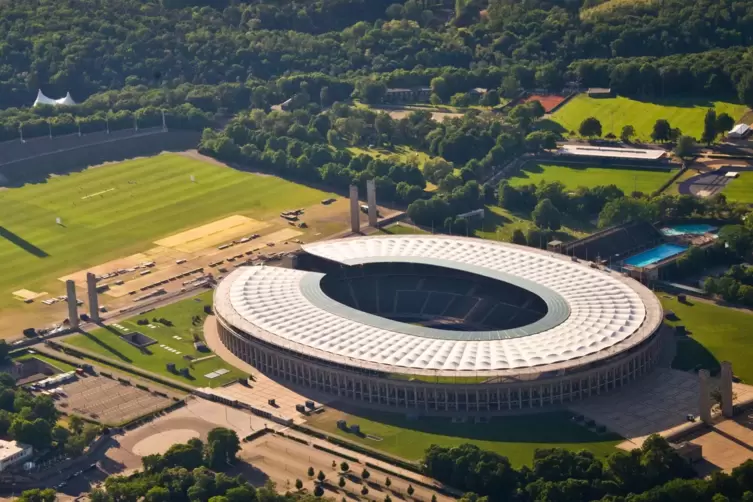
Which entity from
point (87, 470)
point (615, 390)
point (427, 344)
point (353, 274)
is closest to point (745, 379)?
point (615, 390)

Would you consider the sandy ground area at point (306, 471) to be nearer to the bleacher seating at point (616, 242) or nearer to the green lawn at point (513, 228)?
the bleacher seating at point (616, 242)

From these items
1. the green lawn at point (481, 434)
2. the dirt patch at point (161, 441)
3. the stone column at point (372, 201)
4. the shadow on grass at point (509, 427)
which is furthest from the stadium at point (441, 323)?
the stone column at point (372, 201)

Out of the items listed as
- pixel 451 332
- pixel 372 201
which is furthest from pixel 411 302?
pixel 372 201

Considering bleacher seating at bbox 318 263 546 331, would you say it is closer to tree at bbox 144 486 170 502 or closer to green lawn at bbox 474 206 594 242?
green lawn at bbox 474 206 594 242

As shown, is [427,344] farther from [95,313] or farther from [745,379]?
[95,313]

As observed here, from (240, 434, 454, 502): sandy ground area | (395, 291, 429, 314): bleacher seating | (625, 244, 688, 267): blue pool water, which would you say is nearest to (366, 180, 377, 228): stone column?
(395, 291, 429, 314): bleacher seating
